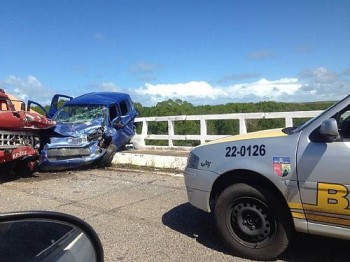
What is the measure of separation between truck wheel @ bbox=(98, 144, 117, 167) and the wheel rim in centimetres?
663

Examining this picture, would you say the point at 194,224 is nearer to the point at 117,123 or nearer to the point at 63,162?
the point at 63,162

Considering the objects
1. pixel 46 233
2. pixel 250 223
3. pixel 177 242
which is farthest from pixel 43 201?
pixel 46 233

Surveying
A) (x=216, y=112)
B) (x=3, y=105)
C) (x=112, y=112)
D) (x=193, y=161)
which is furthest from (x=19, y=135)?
(x=216, y=112)

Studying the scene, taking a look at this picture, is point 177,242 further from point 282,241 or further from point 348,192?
point 348,192

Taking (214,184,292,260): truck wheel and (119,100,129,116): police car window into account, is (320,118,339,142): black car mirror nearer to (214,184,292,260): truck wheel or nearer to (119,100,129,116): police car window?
(214,184,292,260): truck wheel

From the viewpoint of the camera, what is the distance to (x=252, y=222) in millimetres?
4090

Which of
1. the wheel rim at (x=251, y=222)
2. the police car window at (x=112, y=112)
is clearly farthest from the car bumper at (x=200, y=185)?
the police car window at (x=112, y=112)

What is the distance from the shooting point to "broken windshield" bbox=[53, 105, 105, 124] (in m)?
11.1

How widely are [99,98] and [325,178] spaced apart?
9221mm

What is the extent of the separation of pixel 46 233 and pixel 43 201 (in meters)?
5.71

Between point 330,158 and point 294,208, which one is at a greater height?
point 330,158

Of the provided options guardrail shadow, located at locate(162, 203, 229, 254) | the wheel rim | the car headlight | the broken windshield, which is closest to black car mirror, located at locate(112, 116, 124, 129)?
the broken windshield

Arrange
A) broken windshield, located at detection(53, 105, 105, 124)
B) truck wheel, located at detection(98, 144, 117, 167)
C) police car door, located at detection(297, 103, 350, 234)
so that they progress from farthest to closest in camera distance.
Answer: broken windshield, located at detection(53, 105, 105, 124) → truck wheel, located at detection(98, 144, 117, 167) → police car door, located at detection(297, 103, 350, 234)

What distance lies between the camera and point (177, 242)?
4.70 m
